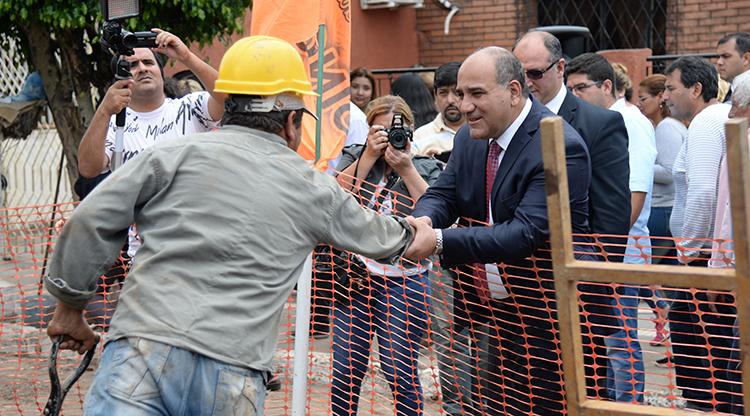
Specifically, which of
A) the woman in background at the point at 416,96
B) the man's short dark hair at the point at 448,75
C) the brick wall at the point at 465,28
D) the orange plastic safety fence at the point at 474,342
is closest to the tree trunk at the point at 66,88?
the orange plastic safety fence at the point at 474,342

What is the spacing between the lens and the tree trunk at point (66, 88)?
8.69 meters

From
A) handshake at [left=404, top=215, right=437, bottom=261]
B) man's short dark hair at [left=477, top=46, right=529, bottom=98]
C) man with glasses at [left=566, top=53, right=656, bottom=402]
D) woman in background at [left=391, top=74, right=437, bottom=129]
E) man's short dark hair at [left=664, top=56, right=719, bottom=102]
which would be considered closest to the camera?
handshake at [left=404, top=215, right=437, bottom=261]

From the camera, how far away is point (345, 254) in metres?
5.54

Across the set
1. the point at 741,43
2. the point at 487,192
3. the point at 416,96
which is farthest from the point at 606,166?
the point at 416,96

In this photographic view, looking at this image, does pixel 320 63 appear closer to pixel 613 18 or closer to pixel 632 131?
pixel 632 131

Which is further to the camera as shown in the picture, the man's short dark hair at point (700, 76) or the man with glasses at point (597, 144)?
the man's short dark hair at point (700, 76)

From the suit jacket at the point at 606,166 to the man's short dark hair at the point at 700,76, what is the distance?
201 centimetres

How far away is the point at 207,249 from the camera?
3.30m

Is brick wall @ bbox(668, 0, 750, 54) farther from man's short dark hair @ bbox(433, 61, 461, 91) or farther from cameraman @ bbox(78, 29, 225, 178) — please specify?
cameraman @ bbox(78, 29, 225, 178)

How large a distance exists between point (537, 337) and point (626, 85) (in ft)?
12.4

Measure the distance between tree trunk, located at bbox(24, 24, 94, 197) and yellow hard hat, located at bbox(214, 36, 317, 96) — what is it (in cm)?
549

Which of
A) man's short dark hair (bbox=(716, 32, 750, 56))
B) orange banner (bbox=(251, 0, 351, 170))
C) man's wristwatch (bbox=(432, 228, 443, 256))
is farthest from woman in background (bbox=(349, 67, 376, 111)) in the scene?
man's wristwatch (bbox=(432, 228, 443, 256))

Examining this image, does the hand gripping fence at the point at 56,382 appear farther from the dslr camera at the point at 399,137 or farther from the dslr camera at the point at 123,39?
the dslr camera at the point at 123,39

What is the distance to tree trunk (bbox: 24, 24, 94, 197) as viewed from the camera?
869 centimetres
